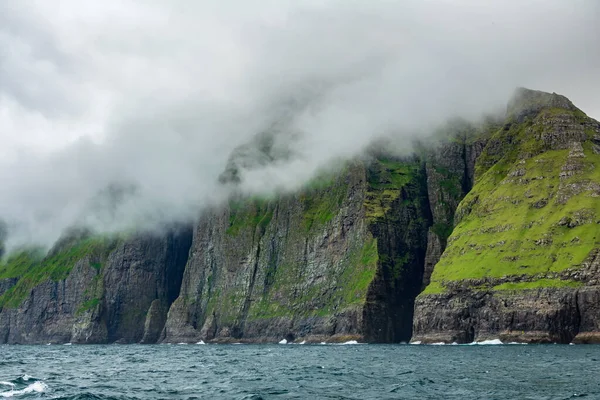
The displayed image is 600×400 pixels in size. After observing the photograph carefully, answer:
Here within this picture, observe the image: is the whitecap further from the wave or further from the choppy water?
the wave

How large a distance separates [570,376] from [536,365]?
22040mm

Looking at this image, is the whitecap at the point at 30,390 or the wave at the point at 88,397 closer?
the wave at the point at 88,397

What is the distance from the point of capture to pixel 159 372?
110 meters

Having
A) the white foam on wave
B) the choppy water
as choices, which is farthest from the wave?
the white foam on wave

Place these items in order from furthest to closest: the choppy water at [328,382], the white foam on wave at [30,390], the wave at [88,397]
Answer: the choppy water at [328,382] → the white foam on wave at [30,390] → the wave at [88,397]

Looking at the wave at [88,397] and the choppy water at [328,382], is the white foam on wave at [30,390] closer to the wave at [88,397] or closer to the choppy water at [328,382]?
the choppy water at [328,382]

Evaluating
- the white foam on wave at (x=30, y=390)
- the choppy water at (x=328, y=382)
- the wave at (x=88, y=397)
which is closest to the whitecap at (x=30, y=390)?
the white foam on wave at (x=30, y=390)

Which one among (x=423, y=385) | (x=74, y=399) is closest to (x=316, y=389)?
(x=423, y=385)

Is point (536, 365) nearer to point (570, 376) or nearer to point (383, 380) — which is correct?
point (570, 376)

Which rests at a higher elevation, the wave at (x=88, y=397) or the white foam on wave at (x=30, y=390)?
the white foam on wave at (x=30, y=390)

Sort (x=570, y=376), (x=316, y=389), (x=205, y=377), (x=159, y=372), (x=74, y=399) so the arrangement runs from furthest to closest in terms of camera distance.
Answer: (x=159, y=372)
(x=205, y=377)
(x=570, y=376)
(x=316, y=389)
(x=74, y=399)

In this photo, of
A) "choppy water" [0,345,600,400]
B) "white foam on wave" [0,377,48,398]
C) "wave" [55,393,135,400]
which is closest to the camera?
"wave" [55,393,135,400]

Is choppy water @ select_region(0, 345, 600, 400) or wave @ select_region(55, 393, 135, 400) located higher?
choppy water @ select_region(0, 345, 600, 400)

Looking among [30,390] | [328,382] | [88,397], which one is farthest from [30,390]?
[328,382]
